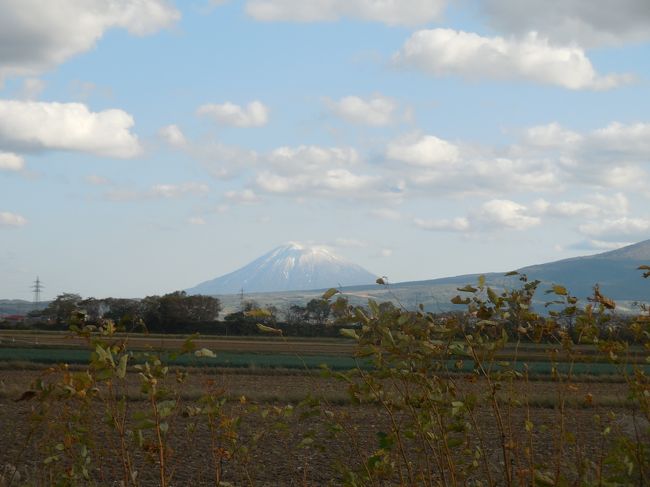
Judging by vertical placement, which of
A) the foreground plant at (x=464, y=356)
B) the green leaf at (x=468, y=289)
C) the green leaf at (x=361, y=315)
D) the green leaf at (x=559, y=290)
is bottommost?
the foreground plant at (x=464, y=356)

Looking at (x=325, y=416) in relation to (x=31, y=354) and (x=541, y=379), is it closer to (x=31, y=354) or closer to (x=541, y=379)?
(x=541, y=379)

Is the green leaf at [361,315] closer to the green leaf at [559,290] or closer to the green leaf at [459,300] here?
the green leaf at [459,300]

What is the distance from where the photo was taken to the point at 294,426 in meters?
16.5

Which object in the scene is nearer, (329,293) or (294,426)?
(329,293)

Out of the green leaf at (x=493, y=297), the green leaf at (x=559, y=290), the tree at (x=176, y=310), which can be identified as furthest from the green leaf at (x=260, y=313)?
the tree at (x=176, y=310)

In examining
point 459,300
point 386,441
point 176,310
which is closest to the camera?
point 386,441

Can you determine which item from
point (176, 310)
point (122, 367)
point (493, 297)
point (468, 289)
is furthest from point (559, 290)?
point (176, 310)

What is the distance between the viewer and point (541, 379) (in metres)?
30.7

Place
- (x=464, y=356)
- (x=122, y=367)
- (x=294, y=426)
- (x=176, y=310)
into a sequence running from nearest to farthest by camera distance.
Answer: (x=122, y=367)
(x=464, y=356)
(x=294, y=426)
(x=176, y=310)

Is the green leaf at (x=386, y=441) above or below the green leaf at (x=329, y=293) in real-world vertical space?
below

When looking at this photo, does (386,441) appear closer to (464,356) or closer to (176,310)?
(464,356)

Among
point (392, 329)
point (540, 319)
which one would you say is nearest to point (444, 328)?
point (392, 329)

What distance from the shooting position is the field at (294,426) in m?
3.86

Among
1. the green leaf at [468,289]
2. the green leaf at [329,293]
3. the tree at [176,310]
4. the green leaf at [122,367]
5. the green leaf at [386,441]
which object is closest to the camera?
the green leaf at [122,367]
